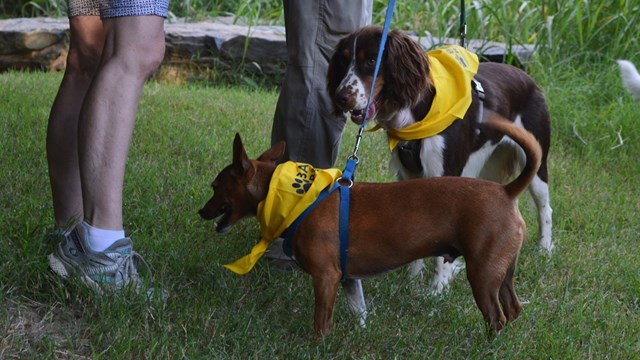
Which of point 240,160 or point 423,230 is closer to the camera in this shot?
point 423,230

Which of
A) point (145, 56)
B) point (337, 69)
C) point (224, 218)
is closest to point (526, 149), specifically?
point (337, 69)

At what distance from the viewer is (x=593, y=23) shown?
8453mm

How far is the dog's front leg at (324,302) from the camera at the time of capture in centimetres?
357

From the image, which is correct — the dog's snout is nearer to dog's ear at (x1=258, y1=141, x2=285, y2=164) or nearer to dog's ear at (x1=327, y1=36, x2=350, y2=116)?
dog's ear at (x1=327, y1=36, x2=350, y2=116)

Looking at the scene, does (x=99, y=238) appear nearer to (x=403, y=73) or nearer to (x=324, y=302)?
(x=324, y=302)

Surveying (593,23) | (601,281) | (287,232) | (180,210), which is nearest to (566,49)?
(593,23)

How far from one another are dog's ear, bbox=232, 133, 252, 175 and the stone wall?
508cm

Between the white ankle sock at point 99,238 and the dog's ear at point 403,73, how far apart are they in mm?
1605

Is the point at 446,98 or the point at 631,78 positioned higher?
the point at 446,98

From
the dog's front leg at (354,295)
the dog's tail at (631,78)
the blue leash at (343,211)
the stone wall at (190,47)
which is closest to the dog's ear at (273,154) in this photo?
the blue leash at (343,211)

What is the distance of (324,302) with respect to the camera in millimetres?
3576

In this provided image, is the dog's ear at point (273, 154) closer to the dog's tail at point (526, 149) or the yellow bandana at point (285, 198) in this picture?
the yellow bandana at point (285, 198)

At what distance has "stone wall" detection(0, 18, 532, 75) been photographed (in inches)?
348

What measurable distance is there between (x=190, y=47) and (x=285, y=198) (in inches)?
218
